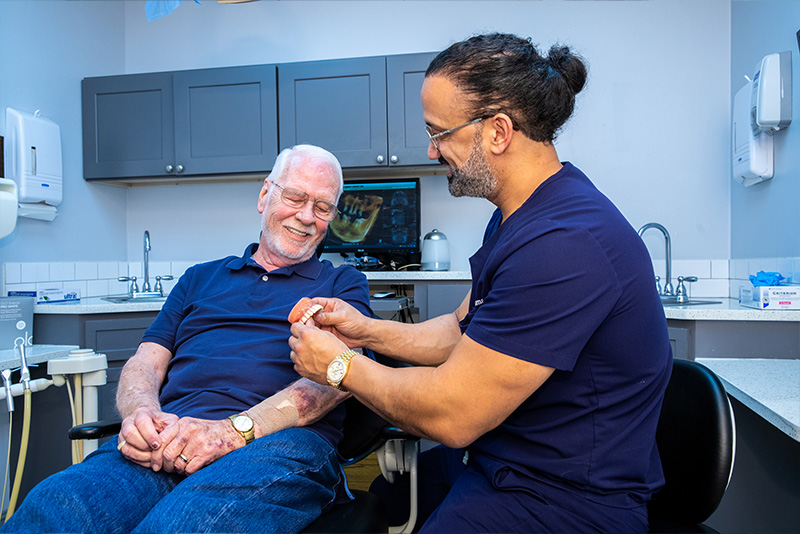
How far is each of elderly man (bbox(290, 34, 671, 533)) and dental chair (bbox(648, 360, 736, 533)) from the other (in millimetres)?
100

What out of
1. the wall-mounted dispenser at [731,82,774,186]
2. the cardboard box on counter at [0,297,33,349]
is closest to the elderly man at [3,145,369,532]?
the cardboard box on counter at [0,297,33,349]

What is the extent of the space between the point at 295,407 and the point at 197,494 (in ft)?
1.11

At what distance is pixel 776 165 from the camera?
8.66 feet

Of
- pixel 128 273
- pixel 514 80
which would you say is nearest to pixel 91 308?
pixel 128 273

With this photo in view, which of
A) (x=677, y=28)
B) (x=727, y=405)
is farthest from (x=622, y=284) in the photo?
(x=677, y=28)

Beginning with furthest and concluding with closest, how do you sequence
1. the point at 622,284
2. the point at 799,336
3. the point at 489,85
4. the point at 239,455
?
the point at 799,336
the point at 239,455
the point at 489,85
the point at 622,284

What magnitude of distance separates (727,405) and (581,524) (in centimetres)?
38

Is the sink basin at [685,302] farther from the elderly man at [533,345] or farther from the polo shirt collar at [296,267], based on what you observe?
the elderly man at [533,345]

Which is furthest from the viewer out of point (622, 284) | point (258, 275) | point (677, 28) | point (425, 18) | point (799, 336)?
point (425, 18)

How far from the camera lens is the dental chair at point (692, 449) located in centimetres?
108

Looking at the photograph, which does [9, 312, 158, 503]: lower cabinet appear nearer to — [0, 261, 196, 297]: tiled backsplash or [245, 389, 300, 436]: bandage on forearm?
[0, 261, 196, 297]: tiled backsplash

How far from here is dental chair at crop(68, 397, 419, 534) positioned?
1.25 metres

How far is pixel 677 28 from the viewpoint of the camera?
3.38 meters

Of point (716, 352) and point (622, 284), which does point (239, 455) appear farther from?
point (716, 352)
